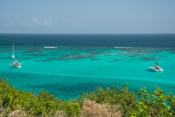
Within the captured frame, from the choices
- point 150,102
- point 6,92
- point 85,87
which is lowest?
point 85,87

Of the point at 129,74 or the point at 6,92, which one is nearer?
the point at 6,92

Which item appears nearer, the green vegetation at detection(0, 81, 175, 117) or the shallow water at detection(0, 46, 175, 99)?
the green vegetation at detection(0, 81, 175, 117)

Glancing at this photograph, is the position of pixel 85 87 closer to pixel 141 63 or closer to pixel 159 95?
pixel 141 63

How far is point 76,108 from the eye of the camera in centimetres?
1909

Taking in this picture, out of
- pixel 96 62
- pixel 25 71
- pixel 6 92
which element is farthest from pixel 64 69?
pixel 6 92

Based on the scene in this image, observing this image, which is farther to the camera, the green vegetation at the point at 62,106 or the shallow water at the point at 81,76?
the shallow water at the point at 81,76

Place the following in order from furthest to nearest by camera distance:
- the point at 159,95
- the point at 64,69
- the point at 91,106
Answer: the point at 64,69, the point at 91,106, the point at 159,95

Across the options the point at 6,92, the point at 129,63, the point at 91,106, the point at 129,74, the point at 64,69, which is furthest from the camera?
the point at 129,63

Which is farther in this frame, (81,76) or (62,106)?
(81,76)

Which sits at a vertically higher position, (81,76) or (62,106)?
(62,106)

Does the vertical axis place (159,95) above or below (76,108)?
above

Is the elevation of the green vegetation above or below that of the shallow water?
above

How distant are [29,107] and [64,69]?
3775 centimetres

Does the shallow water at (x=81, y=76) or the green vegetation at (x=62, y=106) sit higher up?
the green vegetation at (x=62, y=106)
